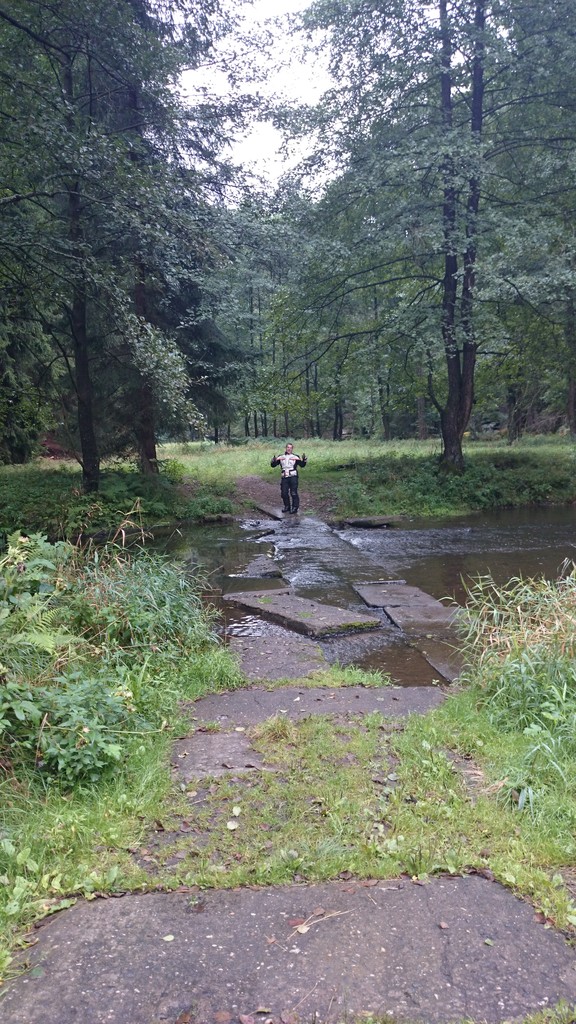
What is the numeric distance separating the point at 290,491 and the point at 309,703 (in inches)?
436

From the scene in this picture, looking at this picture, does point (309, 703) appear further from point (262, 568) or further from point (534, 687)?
point (262, 568)

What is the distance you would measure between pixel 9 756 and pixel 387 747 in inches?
92.8

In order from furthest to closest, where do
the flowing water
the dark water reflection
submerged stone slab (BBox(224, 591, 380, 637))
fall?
the dark water reflection → submerged stone slab (BBox(224, 591, 380, 637)) → the flowing water

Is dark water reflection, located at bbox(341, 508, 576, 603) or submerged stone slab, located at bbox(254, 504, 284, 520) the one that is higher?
submerged stone slab, located at bbox(254, 504, 284, 520)

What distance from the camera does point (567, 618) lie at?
5.17 meters

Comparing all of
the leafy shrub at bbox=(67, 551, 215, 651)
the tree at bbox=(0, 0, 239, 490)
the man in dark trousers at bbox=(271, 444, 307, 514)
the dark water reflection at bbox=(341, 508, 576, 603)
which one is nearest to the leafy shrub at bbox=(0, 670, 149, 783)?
the leafy shrub at bbox=(67, 551, 215, 651)

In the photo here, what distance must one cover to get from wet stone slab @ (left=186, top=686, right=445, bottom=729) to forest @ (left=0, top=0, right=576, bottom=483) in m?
5.49

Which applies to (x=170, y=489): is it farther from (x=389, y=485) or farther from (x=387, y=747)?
(x=387, y=747)

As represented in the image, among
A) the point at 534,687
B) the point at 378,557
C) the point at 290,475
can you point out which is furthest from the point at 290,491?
the point at 534,687

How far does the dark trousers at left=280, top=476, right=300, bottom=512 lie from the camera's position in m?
15.8

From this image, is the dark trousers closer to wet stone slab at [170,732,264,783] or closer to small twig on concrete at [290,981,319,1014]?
wet stone slab at [170,732,264,783]

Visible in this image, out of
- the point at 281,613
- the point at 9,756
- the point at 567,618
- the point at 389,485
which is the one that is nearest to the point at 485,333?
the point at 389,485

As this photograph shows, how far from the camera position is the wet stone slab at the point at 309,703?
488cm

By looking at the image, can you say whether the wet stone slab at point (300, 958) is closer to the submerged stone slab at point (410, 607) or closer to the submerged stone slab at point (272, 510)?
the submerged stone slab at point (410, 607)
